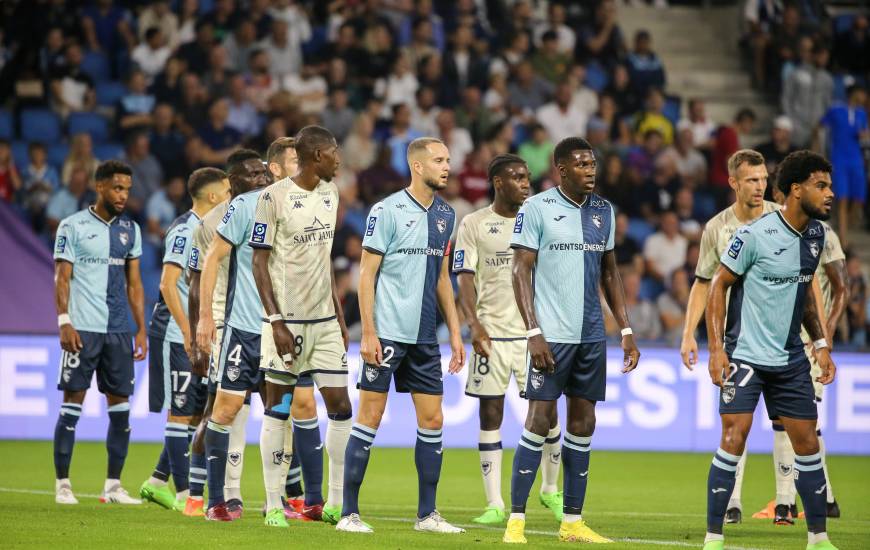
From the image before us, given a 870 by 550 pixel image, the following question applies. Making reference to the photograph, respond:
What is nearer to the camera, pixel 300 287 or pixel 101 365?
pixel 300 287

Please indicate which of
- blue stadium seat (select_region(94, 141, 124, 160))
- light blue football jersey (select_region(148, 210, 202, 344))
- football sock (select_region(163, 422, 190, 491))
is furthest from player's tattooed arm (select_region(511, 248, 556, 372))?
blue stadium seat (select_region(94, 141, 124, 160))

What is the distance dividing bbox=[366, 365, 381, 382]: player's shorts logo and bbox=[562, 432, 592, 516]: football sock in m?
1.29

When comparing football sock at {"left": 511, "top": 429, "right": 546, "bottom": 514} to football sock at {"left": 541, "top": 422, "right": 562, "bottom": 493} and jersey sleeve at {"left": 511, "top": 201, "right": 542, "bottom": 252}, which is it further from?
football sock at {"left": 541, "top": 422, "right": 562, "bottom": 493}

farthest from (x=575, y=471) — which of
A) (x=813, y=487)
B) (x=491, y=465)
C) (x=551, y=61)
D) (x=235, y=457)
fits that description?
(x=551, y=61)


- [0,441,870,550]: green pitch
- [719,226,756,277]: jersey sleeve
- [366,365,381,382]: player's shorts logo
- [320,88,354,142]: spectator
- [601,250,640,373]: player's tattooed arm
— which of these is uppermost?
[320,88,354,142]: spectator

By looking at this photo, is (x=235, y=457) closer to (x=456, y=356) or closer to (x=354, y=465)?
(x=354, y=465)

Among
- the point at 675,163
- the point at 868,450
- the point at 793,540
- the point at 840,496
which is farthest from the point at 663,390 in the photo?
the point at 793,540

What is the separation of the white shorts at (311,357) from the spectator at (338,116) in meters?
11.3

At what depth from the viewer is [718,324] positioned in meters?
7.88

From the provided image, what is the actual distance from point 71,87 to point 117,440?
10033 millimetres

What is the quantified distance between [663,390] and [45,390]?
7310 millimetres

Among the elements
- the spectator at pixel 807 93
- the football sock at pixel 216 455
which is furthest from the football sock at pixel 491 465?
the spectator at pixel 807 93

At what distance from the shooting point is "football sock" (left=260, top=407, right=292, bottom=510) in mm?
8859

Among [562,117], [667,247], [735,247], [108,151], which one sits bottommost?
[735,247]
